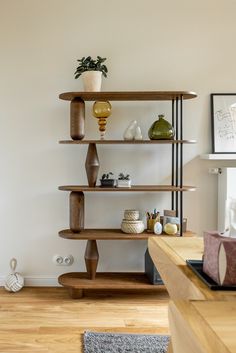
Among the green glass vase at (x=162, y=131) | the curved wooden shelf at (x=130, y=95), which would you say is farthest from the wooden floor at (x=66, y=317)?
the curved wooden shelf at (x=130, y=95)

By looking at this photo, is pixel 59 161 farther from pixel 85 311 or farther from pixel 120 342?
pixel 120 342

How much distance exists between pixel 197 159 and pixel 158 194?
0.47 m

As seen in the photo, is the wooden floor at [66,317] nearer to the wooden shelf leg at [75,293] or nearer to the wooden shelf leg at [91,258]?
the wooden shelf leg at [75,293]

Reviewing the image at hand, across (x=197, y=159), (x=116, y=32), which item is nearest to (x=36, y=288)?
(x=197, y=159)

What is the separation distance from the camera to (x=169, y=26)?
2893mm

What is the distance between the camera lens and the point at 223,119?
2.91 metres

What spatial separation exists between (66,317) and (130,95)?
1.71 m

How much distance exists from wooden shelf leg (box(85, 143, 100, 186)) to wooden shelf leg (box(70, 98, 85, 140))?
142 mm

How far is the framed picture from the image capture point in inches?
114

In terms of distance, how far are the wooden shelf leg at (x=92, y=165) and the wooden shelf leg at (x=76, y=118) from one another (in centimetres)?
14

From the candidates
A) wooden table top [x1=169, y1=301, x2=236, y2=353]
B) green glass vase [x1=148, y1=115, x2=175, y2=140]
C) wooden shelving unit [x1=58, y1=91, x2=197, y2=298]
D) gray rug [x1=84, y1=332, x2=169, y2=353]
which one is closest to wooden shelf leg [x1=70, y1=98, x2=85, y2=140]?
wooden shelving unit [x1=58, y1=91, x2=197, y2=298]

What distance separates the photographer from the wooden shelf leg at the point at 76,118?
263 cm

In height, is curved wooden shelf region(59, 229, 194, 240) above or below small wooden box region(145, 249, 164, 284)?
above

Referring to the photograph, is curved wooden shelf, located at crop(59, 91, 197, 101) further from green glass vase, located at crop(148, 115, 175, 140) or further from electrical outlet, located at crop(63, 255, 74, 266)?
electrical outlet, located at crop(63, 255, 74, 266)
